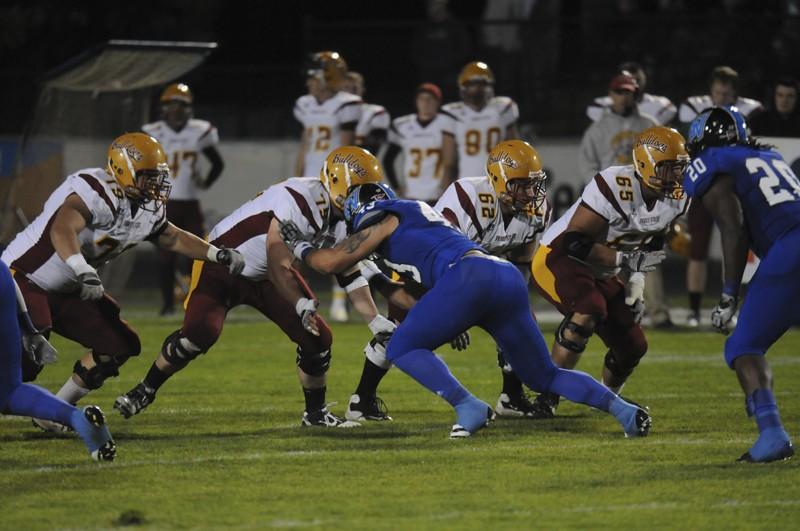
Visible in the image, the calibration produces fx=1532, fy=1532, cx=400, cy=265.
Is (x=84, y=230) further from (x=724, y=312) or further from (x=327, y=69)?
(x=327, y=69)

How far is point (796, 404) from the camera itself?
25.7 ft

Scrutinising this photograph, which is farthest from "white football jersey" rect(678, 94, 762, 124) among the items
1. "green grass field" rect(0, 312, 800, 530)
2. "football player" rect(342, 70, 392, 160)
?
"green grass field" rect(0, 312, 800, 530)

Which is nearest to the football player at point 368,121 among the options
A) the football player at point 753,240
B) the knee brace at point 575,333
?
the knee brace at point 575,333

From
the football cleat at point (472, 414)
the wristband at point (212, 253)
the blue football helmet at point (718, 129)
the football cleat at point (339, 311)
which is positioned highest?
the blue football helmet at point (718, 129)

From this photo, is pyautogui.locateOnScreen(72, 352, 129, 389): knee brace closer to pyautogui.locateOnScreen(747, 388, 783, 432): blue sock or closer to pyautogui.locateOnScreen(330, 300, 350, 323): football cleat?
pyautogui.locateOnScreen(747, 388, 783, 432): blue sock

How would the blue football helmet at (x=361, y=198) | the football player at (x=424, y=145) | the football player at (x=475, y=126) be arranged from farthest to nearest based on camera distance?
1. the football player at (x=424, y=145)
2. the football player at (x=475, y=126)
3. the blue football helmet at (x=361, y=198)

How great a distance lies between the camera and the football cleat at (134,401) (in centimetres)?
709

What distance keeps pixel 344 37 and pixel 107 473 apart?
9.44 m

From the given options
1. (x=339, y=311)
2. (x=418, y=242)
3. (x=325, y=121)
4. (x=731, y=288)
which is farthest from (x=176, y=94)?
(x=731, y=288)

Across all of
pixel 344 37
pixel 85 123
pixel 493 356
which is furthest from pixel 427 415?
pixel 344 37

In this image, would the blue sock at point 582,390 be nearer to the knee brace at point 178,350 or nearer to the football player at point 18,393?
the knee brace at point 178,350

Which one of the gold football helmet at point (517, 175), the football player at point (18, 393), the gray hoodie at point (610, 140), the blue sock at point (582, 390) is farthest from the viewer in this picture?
the gray hoodie at point (610, 140)

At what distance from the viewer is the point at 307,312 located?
6.66m

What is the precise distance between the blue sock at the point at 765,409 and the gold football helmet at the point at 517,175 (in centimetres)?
161
